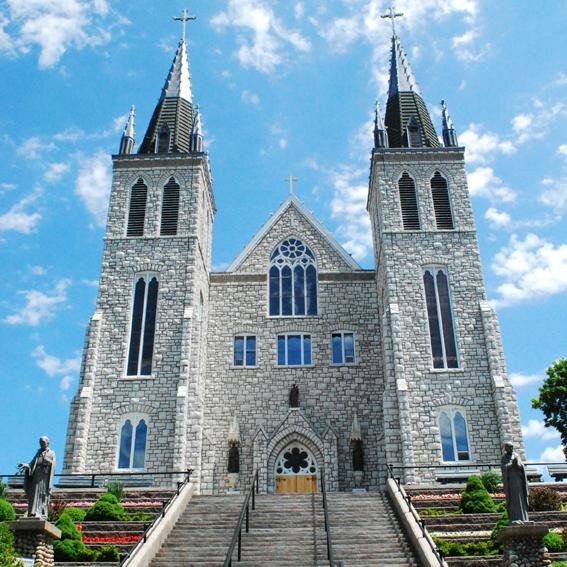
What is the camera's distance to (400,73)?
3809 centimetres

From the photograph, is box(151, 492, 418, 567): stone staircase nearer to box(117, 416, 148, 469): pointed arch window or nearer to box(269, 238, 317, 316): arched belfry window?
box(117, 416, 148, 469): pointed arch window

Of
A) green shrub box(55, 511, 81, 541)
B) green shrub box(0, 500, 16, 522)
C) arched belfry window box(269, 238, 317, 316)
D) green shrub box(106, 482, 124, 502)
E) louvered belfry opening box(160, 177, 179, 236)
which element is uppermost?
louvered belfry opening box(160, 177, 179, 236)

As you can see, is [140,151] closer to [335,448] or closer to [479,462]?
[335,448]

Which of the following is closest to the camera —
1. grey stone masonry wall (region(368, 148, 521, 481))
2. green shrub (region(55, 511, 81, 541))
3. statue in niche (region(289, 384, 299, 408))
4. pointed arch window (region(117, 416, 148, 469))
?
green shrub (region(55, 511, 81, 541))

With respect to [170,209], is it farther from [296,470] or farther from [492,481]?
[492,481]

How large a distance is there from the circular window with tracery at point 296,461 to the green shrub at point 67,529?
12488 millimetres

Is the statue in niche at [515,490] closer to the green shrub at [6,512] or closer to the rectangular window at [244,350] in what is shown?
the green shrub at [6,512]

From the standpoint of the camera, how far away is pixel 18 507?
21.4 metres

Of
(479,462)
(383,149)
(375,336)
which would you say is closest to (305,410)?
(375,336)

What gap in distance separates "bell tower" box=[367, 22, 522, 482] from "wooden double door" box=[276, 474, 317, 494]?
147 inches

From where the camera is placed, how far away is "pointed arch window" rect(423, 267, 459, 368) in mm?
28453

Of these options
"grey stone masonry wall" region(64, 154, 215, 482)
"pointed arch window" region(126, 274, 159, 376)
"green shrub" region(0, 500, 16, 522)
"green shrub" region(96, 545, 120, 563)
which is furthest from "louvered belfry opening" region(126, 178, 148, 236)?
"green shrub" region(96, 545, 120, 563)

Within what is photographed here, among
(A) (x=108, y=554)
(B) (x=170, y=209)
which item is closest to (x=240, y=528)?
(A) (x=108, y=554)

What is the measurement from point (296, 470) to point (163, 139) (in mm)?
16256
